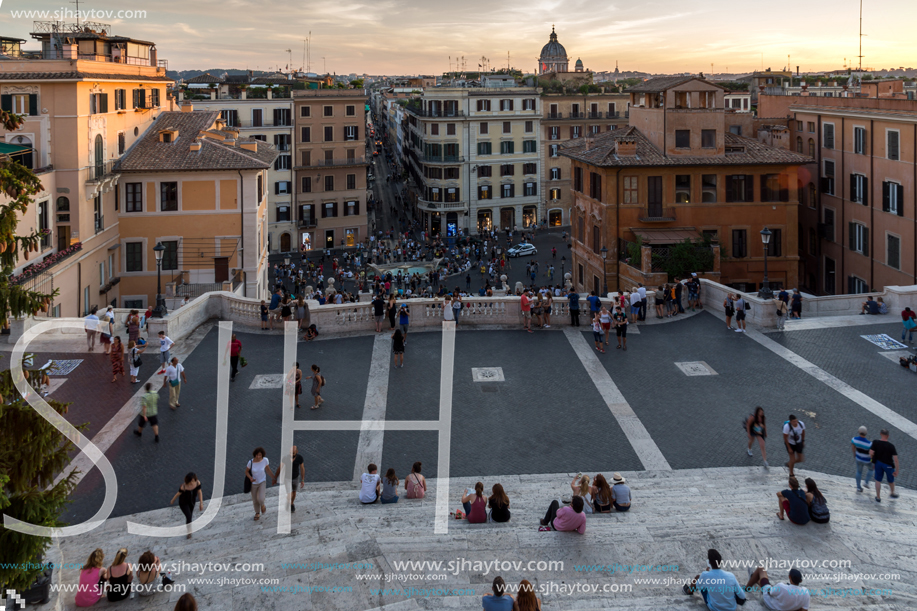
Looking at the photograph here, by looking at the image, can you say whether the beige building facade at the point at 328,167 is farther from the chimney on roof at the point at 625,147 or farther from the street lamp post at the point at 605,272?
the chimney on roof at the point at 625,147

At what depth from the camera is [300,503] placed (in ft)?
49.9

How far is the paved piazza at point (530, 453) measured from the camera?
12492 mm

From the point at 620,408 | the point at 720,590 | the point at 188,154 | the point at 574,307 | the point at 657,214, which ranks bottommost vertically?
the point at 720,590

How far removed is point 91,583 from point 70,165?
30.2m

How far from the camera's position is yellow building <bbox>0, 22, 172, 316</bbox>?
35.2 meters

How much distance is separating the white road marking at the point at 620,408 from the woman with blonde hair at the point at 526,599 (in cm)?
718

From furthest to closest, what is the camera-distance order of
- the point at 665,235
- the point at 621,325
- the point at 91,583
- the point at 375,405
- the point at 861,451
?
the point at 665,235 < the point at 621,325 < the point at 375,405 < the point at 861,451 < the point at 91,583

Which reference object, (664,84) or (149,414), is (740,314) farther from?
(664,84)

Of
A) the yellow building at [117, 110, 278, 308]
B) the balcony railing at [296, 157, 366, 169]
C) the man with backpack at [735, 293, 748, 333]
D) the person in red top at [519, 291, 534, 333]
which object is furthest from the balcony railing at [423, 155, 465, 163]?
the man with backpack at [735, 293, 748, 333]

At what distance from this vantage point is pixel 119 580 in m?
11.9

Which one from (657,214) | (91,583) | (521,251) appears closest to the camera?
(91,583)

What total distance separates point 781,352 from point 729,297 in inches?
147

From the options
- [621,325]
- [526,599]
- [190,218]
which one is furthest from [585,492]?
[190,218]

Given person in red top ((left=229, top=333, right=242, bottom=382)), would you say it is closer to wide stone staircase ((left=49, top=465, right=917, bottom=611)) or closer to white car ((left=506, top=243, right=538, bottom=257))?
wide stone staircase ((left=49, top=465, right=917, bottom=611))
